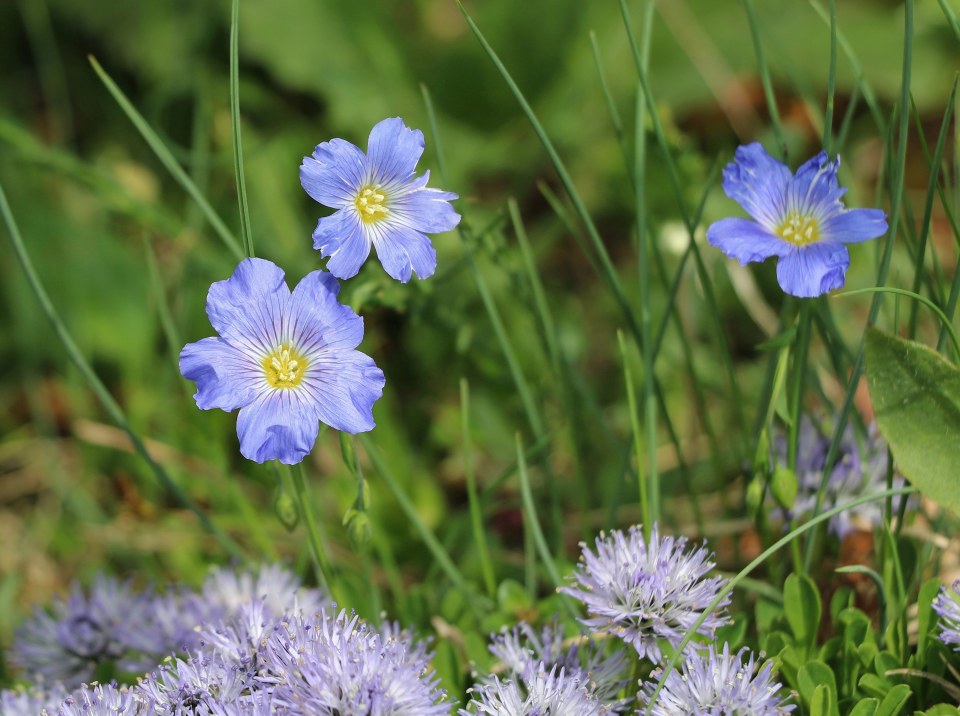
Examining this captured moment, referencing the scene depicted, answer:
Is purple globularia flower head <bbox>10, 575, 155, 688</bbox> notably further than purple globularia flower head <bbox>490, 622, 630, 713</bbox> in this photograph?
Yes

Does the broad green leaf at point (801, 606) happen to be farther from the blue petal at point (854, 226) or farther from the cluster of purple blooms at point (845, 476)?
the blue petal at point (854, 226)

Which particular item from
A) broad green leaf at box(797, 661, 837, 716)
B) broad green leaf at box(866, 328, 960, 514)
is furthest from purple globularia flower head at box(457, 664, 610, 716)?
broad green leaf at box(866, 328, 960, 514)

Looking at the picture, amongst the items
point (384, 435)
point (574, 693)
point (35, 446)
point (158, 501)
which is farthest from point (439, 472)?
point (574, 693)

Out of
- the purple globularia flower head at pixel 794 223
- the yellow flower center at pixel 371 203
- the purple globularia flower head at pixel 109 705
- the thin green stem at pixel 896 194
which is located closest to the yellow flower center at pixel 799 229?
the purple globularia flower head at pixel 794 223

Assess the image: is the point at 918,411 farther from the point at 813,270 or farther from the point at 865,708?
the point at 865,708

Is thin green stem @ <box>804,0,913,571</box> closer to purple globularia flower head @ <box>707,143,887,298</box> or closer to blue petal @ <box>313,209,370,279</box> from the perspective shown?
A: purple globularia flower head @ <box>707,143,887,298</box>

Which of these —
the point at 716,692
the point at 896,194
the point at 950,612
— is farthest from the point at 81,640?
the point at 896,194

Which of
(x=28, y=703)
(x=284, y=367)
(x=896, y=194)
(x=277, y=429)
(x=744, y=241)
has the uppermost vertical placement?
(x=896, y=194)

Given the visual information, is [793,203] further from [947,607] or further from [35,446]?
[35,446]
